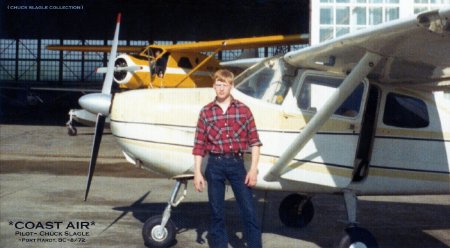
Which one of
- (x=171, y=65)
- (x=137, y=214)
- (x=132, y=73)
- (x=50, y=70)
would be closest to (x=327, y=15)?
(x=137, y=214)

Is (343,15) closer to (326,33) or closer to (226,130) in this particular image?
(326,33)

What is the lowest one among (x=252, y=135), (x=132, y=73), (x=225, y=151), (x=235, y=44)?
(x=225, y=151)

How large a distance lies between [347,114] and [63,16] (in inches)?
1488

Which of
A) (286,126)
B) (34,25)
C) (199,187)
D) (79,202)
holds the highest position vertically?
(34,25)

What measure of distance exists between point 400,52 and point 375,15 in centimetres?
700

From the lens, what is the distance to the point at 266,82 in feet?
19.2

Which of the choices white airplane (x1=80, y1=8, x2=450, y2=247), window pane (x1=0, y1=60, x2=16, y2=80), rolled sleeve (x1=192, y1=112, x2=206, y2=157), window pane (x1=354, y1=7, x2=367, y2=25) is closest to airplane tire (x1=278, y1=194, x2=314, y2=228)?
white airplane (x1=80, y1=8, x2=450, y2=247)

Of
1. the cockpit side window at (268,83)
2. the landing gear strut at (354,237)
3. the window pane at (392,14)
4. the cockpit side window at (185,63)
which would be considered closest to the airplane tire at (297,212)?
the landing gear strut at (354,237)

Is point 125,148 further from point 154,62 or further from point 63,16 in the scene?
point 63,16

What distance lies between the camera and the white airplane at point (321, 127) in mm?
5559

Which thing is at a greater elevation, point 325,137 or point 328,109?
point 328,109

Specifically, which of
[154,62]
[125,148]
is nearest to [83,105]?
[125,148]

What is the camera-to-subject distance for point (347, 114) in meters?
5.79

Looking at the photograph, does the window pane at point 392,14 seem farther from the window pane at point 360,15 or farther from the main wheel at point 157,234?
the main wheel at point 157,234
